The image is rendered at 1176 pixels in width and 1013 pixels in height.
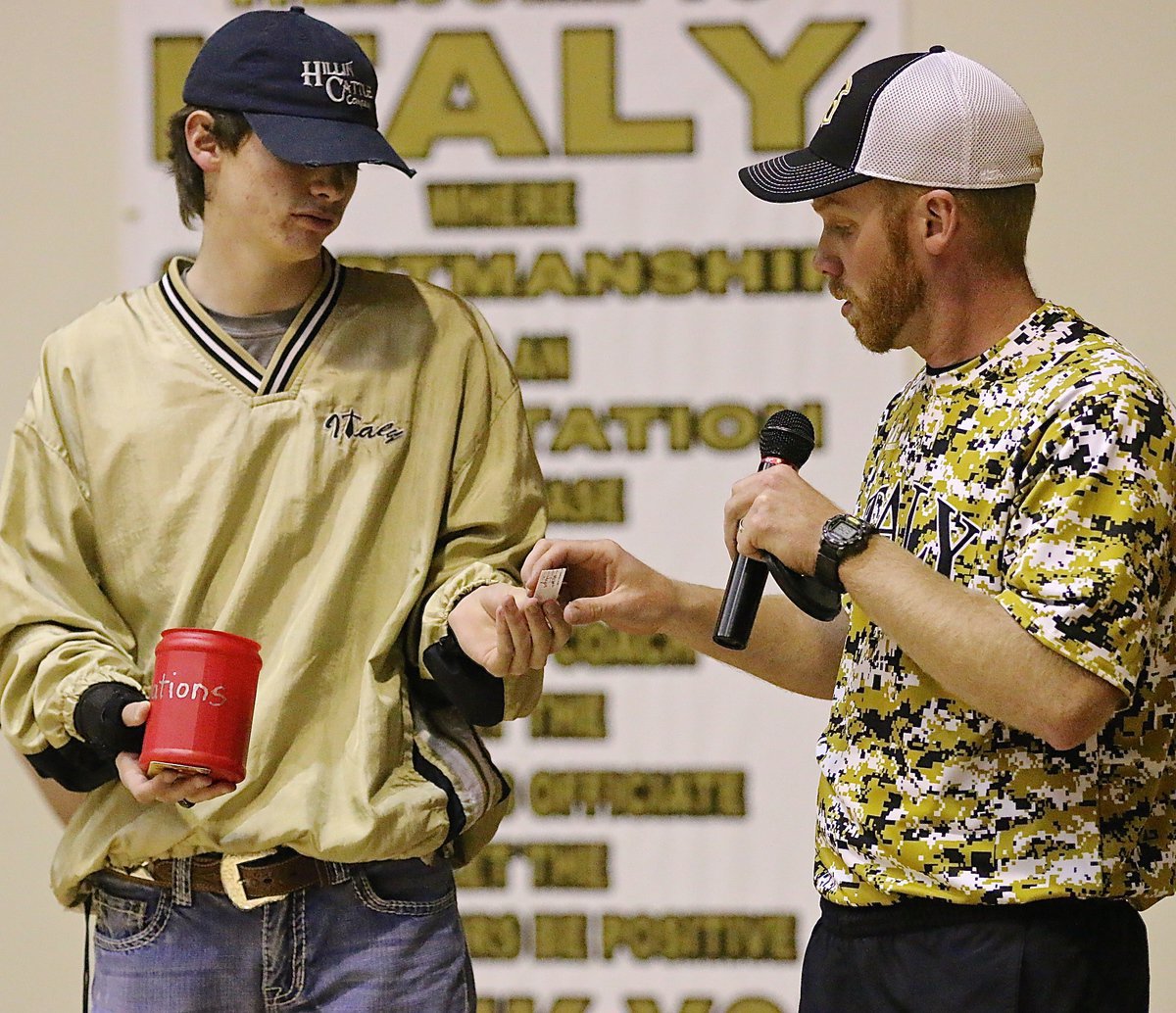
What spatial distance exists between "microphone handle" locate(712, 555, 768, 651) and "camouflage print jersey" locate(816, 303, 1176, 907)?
0.14 meters

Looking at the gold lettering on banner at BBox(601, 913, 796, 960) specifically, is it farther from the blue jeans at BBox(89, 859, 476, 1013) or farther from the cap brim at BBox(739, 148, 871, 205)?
the cap brim at BBox(739, 148, 871, 205)

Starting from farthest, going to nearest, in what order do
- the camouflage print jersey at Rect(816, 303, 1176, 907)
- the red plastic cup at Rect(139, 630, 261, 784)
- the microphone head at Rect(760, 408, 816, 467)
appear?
the microphone head at Rect(760, 408, 816, 467) → the red plastic cup at Rect(139, 630, 261, 784) → the camouflage print jersey at Rect(816, 303, 1176, 907)

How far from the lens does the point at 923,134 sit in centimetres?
158

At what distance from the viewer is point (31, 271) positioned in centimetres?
314

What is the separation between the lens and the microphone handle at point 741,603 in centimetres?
159

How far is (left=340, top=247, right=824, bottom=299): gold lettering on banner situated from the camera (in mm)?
2990

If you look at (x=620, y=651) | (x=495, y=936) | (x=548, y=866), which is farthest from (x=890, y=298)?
(x=495, y=936)

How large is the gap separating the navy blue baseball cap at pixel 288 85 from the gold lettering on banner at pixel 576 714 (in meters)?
1.46

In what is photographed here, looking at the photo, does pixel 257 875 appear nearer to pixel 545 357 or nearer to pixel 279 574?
pixel 279 574

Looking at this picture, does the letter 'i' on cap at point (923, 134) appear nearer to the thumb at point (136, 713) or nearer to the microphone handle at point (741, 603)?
the microphone handle at point (741, 603)

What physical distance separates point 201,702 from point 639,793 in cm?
161

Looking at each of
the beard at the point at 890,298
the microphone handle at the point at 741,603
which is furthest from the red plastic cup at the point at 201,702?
the beard at the point at 890,298

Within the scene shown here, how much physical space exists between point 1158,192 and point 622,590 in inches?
67.6

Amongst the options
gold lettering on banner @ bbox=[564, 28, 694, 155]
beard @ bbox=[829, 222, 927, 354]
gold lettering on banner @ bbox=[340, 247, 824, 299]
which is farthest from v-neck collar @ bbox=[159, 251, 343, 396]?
gold lettering on banner @ bbox=[564, 28, 694, 155]
